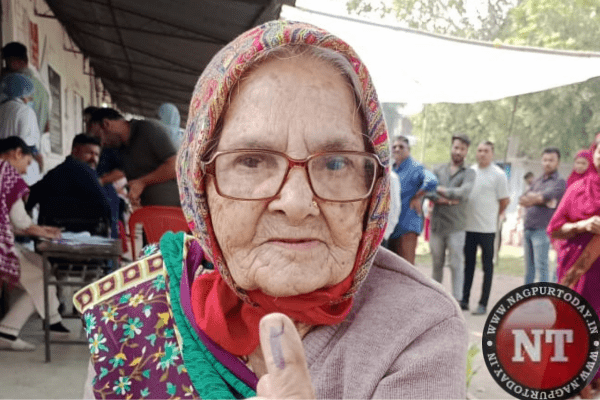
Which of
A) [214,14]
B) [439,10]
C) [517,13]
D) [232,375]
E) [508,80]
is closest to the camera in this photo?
[232,375]

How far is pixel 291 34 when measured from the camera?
0.89 m

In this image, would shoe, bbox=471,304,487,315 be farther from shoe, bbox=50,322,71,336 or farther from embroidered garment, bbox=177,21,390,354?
embroidered garment, bbox=177,21,390,354

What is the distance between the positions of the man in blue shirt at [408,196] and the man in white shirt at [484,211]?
0.50 m

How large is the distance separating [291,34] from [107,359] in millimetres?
704

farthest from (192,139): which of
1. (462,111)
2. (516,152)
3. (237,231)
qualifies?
(516,152)

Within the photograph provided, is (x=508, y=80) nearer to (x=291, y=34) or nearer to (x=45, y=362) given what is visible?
(x=291, y=34)

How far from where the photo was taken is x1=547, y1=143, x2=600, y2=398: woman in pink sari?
3.18m

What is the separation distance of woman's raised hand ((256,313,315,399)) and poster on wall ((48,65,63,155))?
782 cm

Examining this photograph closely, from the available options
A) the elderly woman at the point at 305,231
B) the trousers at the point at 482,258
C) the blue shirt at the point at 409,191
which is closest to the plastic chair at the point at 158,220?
the elderly woman at the point at 305,231

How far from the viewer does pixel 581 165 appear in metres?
3.47

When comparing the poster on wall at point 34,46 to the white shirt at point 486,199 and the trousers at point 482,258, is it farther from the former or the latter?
the trousers at point 482,258

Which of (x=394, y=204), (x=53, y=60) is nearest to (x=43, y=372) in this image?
(x=394, y=204)

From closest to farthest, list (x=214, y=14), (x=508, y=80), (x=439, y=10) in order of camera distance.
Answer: (x=439, y=10) → (x=508, y=80) → (x=214, y=14)

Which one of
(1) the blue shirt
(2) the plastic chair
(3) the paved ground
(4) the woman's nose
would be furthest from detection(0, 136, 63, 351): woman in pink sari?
(4) the woman's nose
